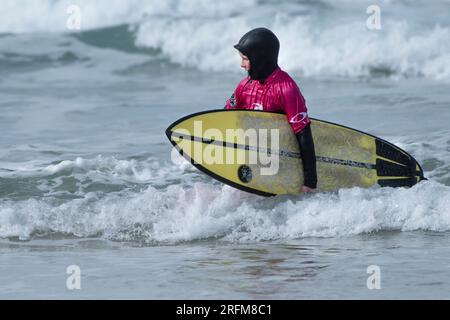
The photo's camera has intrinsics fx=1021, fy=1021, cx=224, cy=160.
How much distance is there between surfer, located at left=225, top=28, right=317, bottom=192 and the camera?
745 cm

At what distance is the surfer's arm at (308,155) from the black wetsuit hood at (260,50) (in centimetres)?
52

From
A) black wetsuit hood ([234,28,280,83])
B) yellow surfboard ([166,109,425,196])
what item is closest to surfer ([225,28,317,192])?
black wetsuit hood ([234,28,280,83])

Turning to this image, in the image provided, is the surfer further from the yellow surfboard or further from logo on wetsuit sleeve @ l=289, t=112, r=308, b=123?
the yellow surfboard

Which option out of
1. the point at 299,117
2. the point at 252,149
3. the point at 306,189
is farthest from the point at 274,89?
the point at 306,189

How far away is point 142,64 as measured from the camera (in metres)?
17.2

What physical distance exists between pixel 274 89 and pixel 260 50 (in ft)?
1.04

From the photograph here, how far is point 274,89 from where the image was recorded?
7547 millimetres

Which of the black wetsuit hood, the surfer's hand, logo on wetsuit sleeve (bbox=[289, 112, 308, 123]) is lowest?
the surfer's hand

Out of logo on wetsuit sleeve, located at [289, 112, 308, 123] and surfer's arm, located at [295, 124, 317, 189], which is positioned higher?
logo on wetsuit sleeve, located at [289, 112, 308, 123]

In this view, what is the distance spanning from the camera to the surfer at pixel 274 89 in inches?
293

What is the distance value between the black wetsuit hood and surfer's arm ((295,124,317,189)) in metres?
0.52

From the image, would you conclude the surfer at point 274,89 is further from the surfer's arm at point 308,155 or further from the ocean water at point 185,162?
the ocean water at point 185,162

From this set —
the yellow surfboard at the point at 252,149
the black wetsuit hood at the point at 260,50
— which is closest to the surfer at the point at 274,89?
the black wetsuit hood at the point at 260,50

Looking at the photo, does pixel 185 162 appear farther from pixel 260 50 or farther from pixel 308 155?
pixel 260 50
